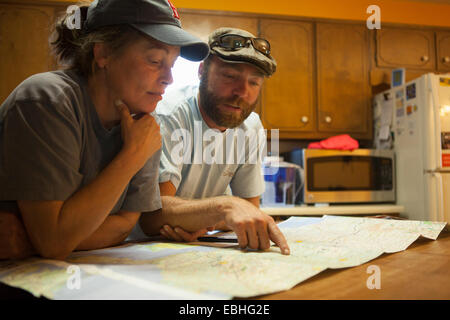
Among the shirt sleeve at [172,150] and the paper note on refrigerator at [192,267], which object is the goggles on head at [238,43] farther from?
the paper note on refrigerator at [192,267]

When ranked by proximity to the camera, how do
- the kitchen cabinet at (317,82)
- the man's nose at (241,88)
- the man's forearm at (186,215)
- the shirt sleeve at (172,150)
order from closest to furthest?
the man's forearm at (186,215), the shirt sleeve at (172,150), the man's nose at (241,88), the kitchen cabinet at (317,82)

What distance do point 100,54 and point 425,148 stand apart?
87.7 inches

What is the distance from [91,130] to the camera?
699 mm

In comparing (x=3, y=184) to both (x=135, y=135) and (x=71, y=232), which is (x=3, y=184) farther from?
(x=135, y=135)

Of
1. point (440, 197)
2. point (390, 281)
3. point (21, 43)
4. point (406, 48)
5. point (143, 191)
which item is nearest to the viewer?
point (390, 281)

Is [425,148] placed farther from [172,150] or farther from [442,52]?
[172,150]

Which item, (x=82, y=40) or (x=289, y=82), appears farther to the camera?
(x=289, y=82)

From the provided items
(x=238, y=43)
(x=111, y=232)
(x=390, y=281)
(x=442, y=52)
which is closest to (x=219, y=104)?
(x=238, y=43)

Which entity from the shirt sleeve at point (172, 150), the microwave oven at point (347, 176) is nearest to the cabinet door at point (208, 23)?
the microwave oven at point (347, 176)

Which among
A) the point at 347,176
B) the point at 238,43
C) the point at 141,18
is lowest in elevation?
the point at 347,176

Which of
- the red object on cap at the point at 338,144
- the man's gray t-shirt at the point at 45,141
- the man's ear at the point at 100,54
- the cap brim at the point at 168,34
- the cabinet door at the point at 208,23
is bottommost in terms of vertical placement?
the man's gray t-shirt at the point at 45,141

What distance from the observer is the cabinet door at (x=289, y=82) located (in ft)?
8.86

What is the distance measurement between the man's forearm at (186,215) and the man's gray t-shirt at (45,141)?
9.3 inches

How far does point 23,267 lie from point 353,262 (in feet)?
1.65
